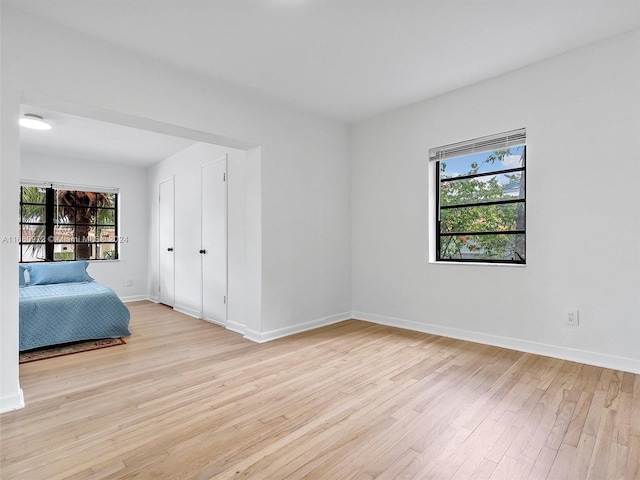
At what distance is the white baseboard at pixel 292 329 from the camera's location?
3614mm

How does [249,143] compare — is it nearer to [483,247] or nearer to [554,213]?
[483,247]

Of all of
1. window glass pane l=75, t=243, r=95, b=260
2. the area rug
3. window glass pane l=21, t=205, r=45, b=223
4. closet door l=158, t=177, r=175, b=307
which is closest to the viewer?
the area rug

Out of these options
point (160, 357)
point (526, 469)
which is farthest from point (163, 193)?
point (526, 469)

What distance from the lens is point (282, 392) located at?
7.82ft

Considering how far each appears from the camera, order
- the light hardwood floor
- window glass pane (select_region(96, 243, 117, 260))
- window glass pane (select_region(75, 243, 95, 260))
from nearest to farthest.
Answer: the light hardwood floor → window glass pane (select_region(75, 243, 95, 260)) → window glass pane (select_region(96, 243, 117, 260))

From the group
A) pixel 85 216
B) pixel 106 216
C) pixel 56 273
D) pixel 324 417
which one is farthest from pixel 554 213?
pixel 85 216

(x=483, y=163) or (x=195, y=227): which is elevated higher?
(x=483, y=163)

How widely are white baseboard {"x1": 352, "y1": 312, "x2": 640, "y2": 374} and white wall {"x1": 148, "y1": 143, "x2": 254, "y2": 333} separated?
178cm

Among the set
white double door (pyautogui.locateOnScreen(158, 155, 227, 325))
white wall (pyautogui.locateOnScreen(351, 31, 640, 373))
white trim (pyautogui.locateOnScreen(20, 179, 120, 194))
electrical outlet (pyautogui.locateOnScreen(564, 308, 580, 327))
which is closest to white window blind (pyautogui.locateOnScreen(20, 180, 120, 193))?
white trim (pyautogui.locateOnScreen(20, 179, 120, 194))

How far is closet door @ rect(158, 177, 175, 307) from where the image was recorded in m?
5.59

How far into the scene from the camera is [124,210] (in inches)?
244

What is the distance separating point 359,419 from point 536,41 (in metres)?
3.05

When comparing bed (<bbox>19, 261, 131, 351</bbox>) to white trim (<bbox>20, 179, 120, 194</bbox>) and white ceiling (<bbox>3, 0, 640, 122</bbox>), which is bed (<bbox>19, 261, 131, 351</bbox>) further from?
white ceiling (<bbox>3, 0, 640, 122</bbox>)

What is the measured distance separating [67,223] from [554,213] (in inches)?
267
